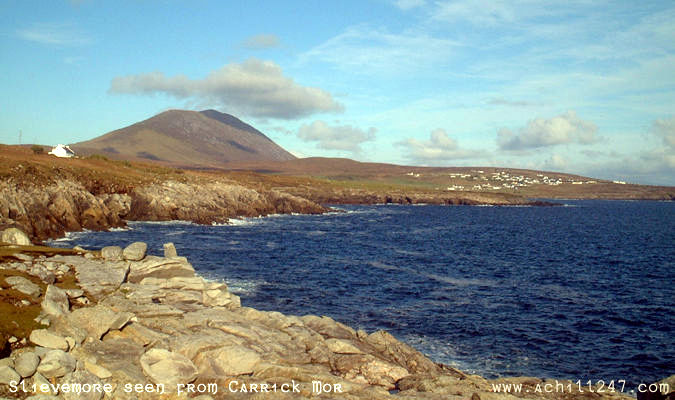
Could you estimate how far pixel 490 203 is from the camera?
596ft

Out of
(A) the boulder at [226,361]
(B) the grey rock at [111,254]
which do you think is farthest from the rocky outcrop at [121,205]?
(A) the boulder at [226,361]

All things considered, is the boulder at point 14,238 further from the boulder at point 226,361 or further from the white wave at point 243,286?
the boulder at point 226,361

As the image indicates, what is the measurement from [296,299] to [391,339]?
12259 millimetres

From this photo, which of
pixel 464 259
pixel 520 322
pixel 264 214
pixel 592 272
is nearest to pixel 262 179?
pixel 264 214

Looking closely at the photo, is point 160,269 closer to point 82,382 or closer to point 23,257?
point 23,257

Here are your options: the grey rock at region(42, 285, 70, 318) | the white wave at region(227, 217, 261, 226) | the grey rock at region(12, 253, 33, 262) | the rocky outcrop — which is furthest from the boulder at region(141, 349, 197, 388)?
the white wave at region(227, 217, 261, 226)

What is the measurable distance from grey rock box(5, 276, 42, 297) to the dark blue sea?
13401 mm

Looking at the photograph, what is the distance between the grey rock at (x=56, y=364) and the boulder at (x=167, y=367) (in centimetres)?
191

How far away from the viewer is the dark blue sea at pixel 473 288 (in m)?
23.4

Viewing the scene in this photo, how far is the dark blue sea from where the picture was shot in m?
23.4

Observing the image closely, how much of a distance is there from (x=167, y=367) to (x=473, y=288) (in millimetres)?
28217

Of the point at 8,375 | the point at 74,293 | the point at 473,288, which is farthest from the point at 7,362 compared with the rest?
the point at 473,288

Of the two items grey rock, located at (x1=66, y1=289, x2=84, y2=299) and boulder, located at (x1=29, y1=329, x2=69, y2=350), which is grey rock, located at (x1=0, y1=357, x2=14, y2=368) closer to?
boulder, located at (x1=29, y1=329, x2=69, y2=350)

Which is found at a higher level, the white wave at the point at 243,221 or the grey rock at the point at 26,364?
the grey rock at the point at 26,364
